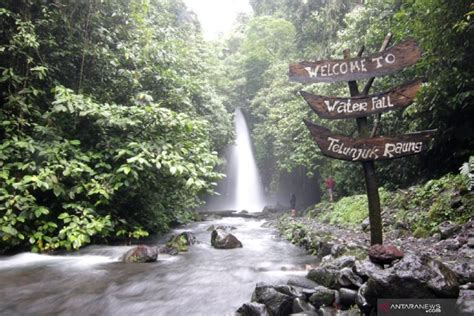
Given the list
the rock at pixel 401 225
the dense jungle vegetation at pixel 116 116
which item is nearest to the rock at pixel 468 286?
the rock at pixel 401 225

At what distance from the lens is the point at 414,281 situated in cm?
309

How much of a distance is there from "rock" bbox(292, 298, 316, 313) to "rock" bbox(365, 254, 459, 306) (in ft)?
2.31

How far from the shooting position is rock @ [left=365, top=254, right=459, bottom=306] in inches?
119

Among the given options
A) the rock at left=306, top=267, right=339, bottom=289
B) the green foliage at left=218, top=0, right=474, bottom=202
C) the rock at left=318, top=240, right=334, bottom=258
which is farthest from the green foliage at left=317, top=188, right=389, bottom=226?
the rock at left=306, top=267, right=339, bottom=289

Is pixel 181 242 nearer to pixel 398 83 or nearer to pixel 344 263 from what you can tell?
pixel 344 263

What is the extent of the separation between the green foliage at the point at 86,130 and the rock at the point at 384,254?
4352mm

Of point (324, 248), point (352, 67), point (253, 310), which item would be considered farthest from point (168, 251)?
point (352, 67)

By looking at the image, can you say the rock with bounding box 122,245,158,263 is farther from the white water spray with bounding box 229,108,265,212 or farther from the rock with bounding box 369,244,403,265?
the white water spray with bounding box 229,108,265,212

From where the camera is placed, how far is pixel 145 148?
7633 millimetres

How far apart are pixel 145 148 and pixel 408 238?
5.52 metres

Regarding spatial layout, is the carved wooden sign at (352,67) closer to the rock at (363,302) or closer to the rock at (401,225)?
the rock at (363,302)

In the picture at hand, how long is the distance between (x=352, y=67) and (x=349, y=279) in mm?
2996

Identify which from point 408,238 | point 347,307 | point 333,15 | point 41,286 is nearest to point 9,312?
point 41,286

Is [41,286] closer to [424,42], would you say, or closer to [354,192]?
[424,42]
